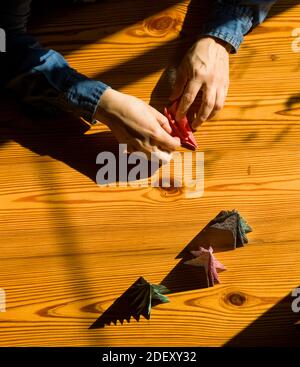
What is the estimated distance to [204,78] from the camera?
123 centimetres

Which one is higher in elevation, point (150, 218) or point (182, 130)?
point (182, 130)

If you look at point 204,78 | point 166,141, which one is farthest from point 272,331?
point 204,78

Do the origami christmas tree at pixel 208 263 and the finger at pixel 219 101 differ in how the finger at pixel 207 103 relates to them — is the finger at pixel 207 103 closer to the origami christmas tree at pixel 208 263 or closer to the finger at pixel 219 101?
the finger at pixel 219 101

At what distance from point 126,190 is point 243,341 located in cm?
45

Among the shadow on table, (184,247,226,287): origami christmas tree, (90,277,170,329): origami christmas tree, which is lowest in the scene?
the shadow on table

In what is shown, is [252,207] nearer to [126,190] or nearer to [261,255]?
[261,255]

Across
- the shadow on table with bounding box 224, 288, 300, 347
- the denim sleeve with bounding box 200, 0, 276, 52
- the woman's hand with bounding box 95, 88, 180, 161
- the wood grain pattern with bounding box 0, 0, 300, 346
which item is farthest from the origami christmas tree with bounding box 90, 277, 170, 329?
the denim sleeve with bounding box 200, 0, 276, 52

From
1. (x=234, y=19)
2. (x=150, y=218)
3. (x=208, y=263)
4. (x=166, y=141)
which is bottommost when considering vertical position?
(x=208, y=263)

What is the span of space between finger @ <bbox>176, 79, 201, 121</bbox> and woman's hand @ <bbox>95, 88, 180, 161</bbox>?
0.16 ft

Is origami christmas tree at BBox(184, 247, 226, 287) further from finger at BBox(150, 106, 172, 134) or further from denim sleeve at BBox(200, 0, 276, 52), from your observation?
denim sleeve at BBox(200, 0, 276, 52)

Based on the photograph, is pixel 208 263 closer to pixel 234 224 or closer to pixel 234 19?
pixel 234 224

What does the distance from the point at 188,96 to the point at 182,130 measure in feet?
0.28

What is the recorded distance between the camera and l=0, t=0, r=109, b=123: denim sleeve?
121 cm
